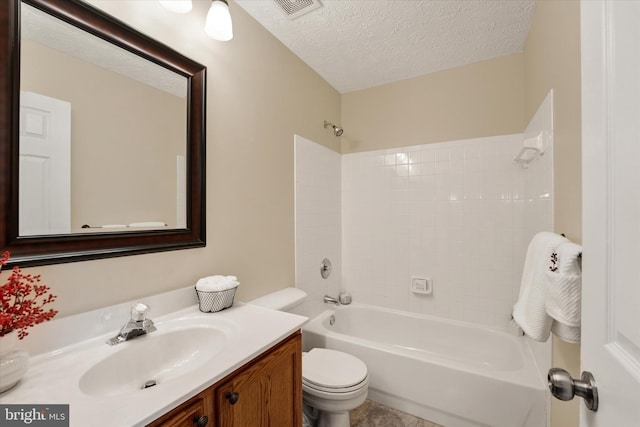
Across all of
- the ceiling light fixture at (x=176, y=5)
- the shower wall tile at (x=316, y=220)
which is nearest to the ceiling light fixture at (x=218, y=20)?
the ceiling light fixture at (x=176, y=5)

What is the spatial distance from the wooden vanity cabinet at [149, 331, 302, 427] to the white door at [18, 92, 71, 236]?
0.72 m

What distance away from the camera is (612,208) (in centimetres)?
43

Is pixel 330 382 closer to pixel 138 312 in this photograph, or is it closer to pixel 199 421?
pixel 199 421

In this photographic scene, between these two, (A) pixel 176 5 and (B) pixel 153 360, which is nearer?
(B) pixel 153 360

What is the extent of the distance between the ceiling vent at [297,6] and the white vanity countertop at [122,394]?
1.69m

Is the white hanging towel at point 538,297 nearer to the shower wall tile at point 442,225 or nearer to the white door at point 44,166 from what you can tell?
the shower wall tile at point 442,225

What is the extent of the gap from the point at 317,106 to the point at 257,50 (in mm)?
732

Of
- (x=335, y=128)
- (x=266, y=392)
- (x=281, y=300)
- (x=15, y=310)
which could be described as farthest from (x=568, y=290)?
(x=335, y=128)

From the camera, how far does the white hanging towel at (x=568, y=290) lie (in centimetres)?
73

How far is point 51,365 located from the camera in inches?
30.2

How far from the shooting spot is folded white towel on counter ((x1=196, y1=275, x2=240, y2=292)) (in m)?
1.18

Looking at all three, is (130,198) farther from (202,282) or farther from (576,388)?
(576,388)

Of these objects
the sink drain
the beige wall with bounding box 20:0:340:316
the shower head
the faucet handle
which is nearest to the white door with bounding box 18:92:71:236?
the beige wall with bounding box 20:0:340:316

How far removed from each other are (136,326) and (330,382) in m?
0.97
